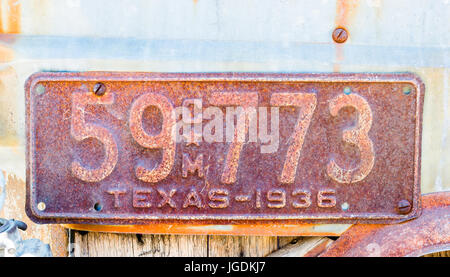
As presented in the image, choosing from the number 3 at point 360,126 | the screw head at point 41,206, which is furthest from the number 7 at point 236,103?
the screw head at point 41,206

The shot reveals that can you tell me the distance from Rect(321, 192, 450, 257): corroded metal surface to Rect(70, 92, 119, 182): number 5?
0.57 metres

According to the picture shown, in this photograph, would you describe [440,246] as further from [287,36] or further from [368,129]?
[287,36]

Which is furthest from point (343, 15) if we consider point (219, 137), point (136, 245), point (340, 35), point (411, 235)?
point (136, 245)

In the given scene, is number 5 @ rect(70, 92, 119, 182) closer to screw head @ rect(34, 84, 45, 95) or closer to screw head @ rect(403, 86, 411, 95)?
screw head @ rect(34, 84, 45, 95)

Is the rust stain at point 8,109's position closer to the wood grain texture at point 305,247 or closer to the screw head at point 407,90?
the wood grain texture at point 305,247

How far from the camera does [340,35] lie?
892 millimetres

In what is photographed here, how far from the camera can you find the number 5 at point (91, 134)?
873mm

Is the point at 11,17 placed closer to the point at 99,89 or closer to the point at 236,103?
the point at 99,89

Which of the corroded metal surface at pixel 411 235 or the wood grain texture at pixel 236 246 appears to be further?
the wood grain texture at pixel 236 246

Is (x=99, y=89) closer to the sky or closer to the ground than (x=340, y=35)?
closer to the ground

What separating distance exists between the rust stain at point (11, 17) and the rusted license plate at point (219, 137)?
123mm

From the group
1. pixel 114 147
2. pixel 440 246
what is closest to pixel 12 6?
pixel 114 147

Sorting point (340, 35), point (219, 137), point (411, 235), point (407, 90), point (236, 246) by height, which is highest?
point (340, 35)

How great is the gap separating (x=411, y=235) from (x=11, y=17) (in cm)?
101
